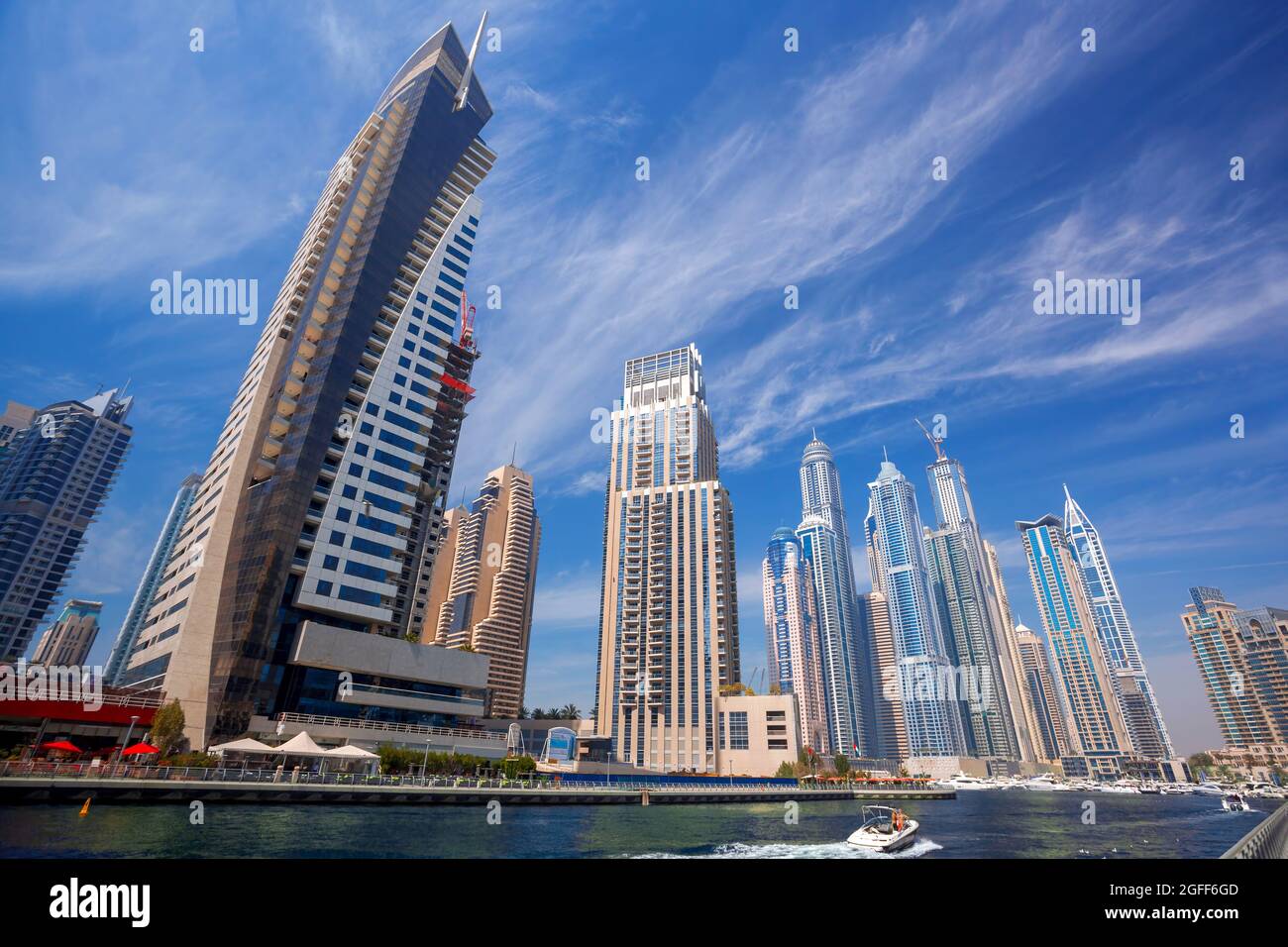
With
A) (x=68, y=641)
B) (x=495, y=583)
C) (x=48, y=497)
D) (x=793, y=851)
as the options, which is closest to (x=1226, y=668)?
(x=793, y=851)

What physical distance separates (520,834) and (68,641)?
635ft

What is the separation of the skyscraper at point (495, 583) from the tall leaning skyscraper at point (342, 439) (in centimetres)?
10011

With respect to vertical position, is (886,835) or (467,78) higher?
(467,78)

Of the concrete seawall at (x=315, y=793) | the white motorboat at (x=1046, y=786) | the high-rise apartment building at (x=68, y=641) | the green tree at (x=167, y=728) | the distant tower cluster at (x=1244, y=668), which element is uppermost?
the high-rise apartment building at (x=68, y=641)

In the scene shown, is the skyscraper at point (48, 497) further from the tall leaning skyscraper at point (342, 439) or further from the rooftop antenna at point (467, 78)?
the rooftop antenna at point (467, 78)

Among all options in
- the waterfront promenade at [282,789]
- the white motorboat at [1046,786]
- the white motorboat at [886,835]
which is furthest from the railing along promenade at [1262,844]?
the white motorboat at [1046,786]

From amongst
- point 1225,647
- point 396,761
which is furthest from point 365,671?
point 1225,647

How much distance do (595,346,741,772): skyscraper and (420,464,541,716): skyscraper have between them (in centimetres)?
6166

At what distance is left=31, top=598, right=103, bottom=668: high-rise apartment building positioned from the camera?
496ft

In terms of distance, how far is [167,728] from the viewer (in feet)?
138

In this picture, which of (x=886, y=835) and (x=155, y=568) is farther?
(x=155, y=568)

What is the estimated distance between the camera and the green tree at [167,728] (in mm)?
41406

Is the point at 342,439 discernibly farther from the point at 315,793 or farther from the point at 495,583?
the point at 495,583

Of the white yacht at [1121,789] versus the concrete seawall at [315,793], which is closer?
the concrete seawall at [315,793]
